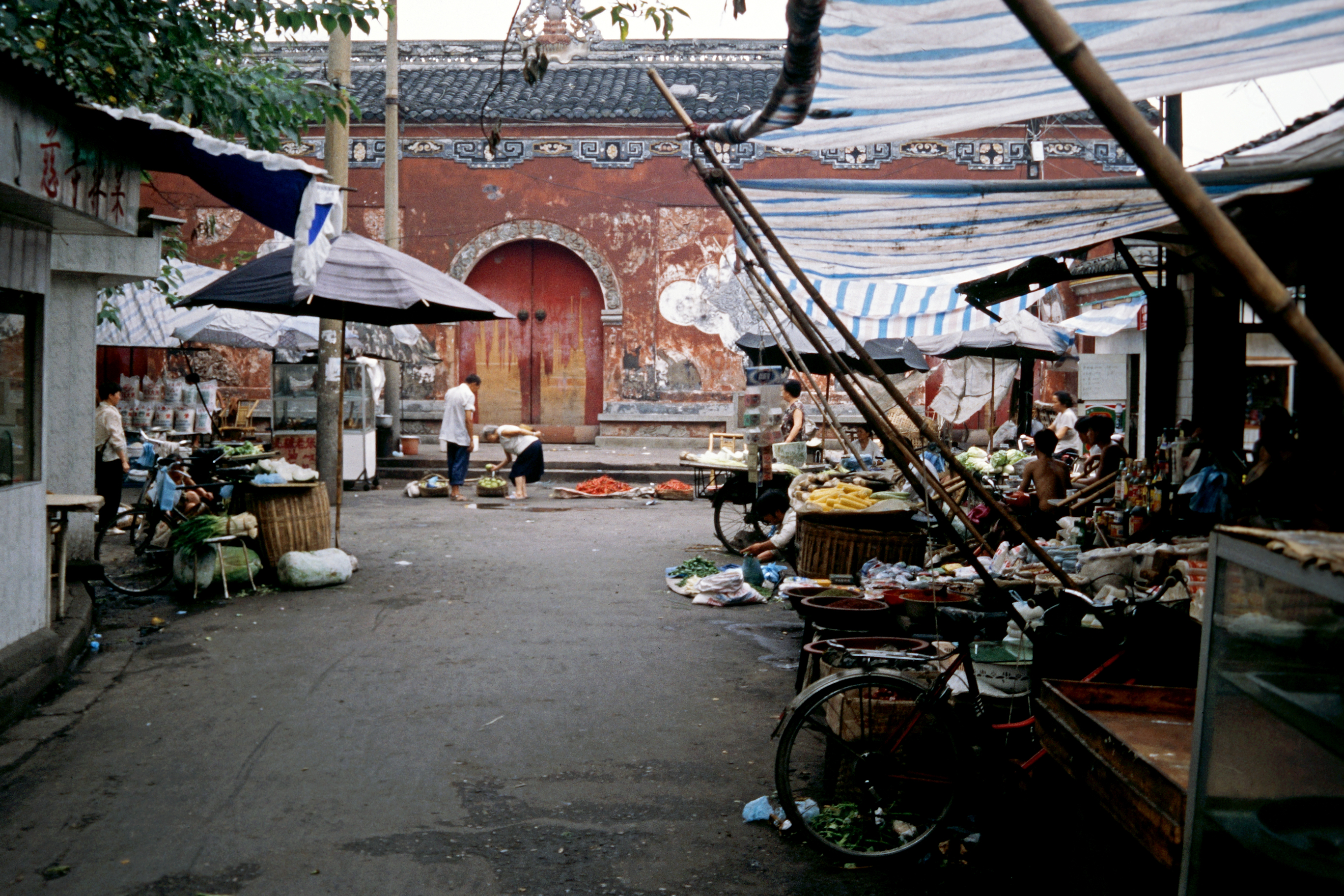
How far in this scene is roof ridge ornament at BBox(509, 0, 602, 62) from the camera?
5.59 meters

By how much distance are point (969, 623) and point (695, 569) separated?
5.44 m

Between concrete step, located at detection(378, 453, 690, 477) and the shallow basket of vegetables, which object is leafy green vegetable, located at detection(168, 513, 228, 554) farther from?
concrete step, located at detection(378, 453, 690, 477)

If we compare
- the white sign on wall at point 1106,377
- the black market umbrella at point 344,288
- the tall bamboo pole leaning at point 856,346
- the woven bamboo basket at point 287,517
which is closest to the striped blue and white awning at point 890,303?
the white sign on wall at point 1106,377

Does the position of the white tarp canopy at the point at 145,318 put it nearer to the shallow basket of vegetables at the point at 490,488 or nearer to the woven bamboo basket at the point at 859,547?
the shallow basket of vegetables at the point at 490,488

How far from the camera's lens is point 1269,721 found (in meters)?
2.01

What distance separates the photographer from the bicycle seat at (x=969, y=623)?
4.02 m

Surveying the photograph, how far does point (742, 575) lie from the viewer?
8797 millimetres

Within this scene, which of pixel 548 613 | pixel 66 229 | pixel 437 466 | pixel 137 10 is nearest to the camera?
pixel 66 229

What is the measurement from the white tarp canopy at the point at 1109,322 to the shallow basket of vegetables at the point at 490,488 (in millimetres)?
8117

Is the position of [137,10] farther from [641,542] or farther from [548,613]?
[641,542]

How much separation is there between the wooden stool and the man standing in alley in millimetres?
6209

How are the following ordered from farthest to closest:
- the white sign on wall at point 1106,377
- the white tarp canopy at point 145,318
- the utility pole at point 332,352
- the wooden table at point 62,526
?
1. the white tarp canopy at point 145,318
2. the white sign on wall at point 1106,377
3. the utility pole at point 332,352
4. the wooden table at point 62,526

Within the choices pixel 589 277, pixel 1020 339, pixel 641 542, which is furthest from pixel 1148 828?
pixel 589 277

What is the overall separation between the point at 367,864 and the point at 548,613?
4.13 meters
